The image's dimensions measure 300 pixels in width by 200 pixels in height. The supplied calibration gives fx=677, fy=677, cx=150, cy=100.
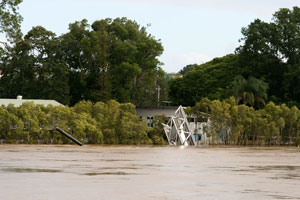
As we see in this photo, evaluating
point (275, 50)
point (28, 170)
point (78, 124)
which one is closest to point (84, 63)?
point (275, 50)

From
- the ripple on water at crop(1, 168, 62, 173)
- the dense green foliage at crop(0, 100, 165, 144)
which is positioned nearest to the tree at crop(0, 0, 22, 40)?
the dense green foliage at crop(0, 100, 165, 144)

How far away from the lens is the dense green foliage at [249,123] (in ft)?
213

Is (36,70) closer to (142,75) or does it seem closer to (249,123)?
(142,75)

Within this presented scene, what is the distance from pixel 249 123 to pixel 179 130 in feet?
23.9

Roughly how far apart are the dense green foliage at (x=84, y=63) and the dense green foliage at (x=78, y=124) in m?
18.1

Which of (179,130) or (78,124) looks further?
(179,130)

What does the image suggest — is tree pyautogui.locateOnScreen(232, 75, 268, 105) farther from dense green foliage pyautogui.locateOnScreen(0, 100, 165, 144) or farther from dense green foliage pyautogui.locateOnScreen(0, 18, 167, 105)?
dense green foliage pyautogui.locateOnScreen(0, 100, 165, 144)

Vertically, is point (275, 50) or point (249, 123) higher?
point (275, 50)

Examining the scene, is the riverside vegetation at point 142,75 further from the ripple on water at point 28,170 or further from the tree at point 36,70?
the ripple on water at point 28,170

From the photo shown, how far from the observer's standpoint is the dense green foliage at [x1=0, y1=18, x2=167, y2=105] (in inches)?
3125

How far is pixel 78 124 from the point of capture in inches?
2212

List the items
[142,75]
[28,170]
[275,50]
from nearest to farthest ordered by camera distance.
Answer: [28,170] → [275,50] → [142,75]

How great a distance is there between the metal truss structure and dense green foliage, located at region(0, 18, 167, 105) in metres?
16.5

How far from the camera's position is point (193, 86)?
99.5 m
